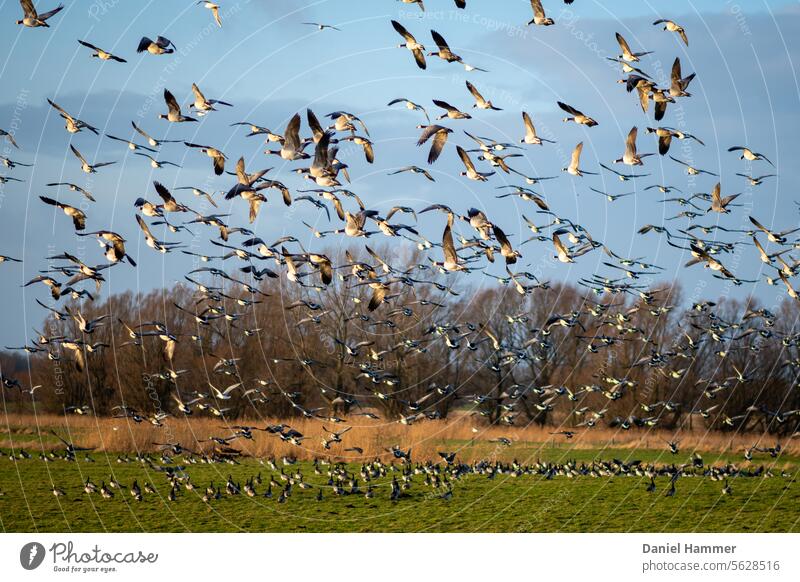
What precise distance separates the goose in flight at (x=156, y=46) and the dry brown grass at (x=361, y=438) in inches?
550

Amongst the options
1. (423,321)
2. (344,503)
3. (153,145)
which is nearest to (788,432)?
(423,321)

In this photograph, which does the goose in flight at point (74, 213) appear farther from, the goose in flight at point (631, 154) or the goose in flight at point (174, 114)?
the goose in flight at point (631, 154)

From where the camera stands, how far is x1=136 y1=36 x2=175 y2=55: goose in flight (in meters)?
20.0

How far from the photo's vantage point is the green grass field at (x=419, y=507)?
2123cm

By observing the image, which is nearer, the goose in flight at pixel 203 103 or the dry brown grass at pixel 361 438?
the goose in flight at pixel 203 103

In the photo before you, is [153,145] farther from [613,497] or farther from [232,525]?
[613,497]

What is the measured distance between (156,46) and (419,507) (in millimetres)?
12216

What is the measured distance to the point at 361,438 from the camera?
3225 cm

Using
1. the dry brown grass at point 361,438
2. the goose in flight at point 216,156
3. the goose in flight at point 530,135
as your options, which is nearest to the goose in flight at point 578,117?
the goose in flight at point 530,135

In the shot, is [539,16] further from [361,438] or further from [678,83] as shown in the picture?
[361,438]

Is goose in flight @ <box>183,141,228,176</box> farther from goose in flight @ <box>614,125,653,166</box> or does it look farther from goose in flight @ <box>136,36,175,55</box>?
goose in flight @ <box>614,125,653,166</box>

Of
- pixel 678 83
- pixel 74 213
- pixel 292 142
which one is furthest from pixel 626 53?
pixel 74 213

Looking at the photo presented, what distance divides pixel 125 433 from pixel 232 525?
38.4 feet
